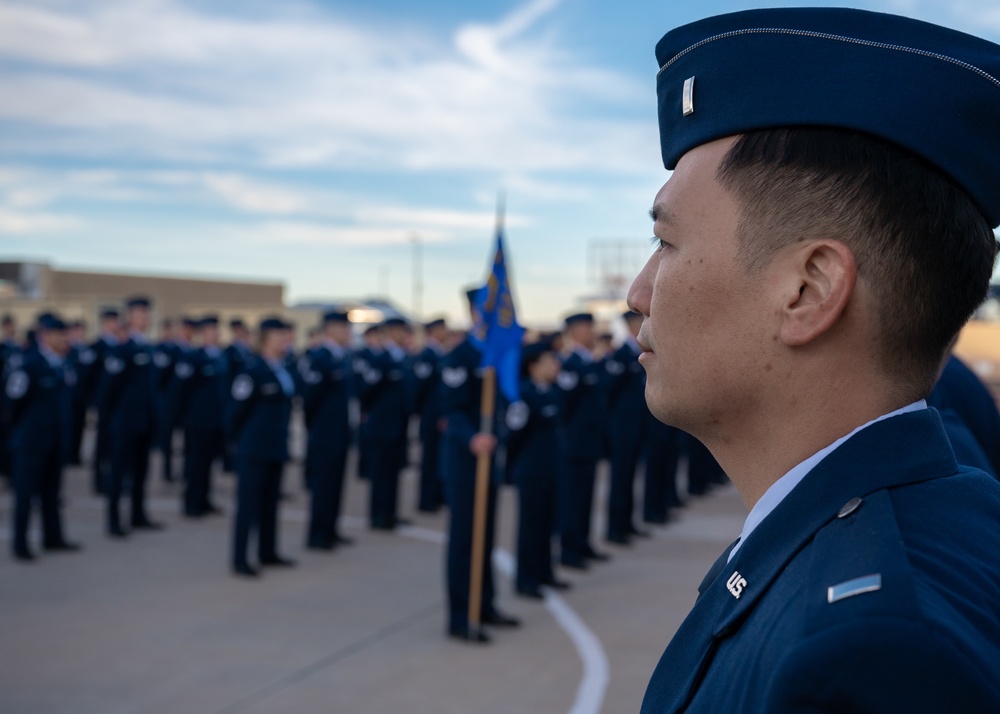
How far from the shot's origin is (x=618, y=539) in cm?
915

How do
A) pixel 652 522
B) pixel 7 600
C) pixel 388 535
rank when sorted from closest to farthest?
pixel 7 600, pixel 388 535, pixel 652 522

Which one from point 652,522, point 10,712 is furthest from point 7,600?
point 652,522

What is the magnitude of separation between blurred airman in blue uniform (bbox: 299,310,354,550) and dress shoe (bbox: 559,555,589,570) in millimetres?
2087

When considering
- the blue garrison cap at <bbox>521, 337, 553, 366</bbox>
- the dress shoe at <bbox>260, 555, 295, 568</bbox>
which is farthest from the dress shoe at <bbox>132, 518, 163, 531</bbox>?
the blue garrison cap at <bbox>521, 337, 553, 366</bbox>

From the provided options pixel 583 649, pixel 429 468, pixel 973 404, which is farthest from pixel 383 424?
pixel 973 404

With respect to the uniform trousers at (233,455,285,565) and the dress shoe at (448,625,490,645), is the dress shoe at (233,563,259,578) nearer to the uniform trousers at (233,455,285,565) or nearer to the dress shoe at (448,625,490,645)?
the uniform trousers at (233,455,285,565)

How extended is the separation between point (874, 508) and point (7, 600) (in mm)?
7126

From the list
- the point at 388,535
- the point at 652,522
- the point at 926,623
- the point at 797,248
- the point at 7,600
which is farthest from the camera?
the point at 652,522

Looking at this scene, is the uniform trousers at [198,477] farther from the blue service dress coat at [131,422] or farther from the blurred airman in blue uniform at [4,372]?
the blurred airman in blue uniform at [4,372]

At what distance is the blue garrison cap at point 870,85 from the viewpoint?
922 mm

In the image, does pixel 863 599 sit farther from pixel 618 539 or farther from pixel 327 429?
pixel 327 429

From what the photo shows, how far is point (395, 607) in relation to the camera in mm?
6719

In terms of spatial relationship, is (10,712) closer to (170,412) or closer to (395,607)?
(395,607)

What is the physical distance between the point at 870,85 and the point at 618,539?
8.50m
